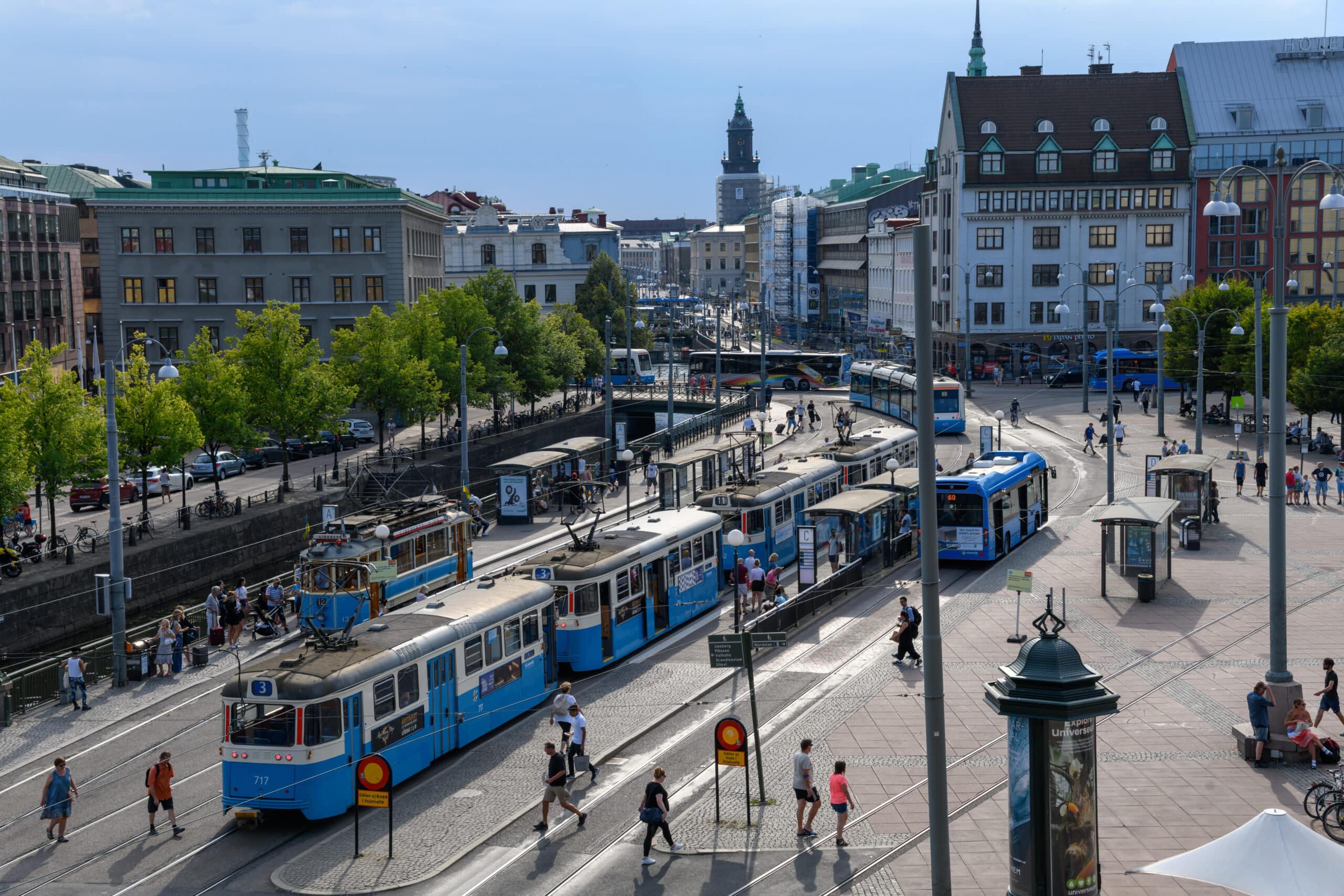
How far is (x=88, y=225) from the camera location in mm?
105312

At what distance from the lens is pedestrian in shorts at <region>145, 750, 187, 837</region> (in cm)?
2062

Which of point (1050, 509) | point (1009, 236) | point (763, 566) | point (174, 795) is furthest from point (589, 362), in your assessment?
point (174, 795)

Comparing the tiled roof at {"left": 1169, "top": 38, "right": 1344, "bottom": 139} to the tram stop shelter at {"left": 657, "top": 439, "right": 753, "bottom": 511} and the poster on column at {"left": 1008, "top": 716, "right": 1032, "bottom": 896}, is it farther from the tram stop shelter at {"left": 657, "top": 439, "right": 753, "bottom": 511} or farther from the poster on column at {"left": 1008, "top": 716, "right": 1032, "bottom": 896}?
the poster on column at {"left": 1008, "top": 716, "right": 1032, "bottom": 896}

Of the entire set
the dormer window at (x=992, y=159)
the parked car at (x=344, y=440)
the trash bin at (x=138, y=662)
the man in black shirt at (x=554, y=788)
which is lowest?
the trash bin at (x=138, y=662)

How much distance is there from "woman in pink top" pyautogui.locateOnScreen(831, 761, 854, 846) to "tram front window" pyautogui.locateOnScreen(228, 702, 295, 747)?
7.57m

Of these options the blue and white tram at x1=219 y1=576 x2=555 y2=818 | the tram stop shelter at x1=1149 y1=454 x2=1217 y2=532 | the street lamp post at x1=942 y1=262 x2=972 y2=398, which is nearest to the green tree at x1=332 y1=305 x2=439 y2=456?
the tram stop shelter at x1=1149 y1=454 x2=1217 y2=532

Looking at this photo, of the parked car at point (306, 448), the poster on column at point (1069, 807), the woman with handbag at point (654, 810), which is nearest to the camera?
the poster on column at point (1069, 807)

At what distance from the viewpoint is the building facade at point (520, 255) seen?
129 metres

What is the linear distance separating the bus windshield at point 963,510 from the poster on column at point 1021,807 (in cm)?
2303

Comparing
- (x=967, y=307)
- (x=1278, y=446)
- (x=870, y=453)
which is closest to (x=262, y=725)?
(x=1278, y=446)

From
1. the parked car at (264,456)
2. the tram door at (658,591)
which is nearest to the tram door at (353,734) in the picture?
the tram door at (658,591)

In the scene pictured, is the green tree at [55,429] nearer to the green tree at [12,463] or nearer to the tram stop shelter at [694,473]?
the green tree at [12,463]

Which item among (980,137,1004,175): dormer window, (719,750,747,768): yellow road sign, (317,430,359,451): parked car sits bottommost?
(719,750,747,768): yellow road sign

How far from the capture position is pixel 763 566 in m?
39.3
